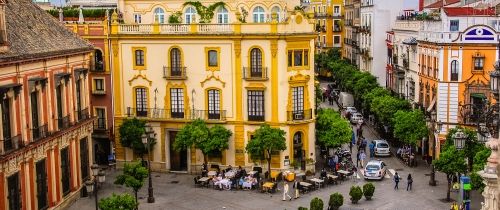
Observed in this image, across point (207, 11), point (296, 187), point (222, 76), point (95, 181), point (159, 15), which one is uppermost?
point (207, 11)

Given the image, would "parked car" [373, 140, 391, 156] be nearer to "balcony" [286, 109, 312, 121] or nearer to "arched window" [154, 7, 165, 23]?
"balcony" [286, 109, 312, 121]

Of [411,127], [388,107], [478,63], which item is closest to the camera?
[478,63]

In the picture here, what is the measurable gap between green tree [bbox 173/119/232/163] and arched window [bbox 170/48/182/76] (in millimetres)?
3934

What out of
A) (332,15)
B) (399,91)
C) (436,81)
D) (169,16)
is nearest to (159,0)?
(169,16)

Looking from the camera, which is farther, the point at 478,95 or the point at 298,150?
the point at 298,150

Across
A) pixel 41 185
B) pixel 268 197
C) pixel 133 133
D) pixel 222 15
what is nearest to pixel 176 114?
pixel 133 133

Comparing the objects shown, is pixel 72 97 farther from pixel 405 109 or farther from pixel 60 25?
pixel 405 109

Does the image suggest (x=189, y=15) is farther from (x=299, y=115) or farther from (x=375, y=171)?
(x=375, y=171)

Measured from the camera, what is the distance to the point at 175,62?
50.0m

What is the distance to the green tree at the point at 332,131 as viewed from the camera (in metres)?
50.5

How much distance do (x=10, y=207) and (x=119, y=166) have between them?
62.5 ft

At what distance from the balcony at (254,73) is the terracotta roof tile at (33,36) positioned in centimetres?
1063

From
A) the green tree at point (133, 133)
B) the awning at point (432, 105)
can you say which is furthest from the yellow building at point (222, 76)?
the awning at point (432, 105)

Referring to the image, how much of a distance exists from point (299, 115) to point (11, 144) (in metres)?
21.6
